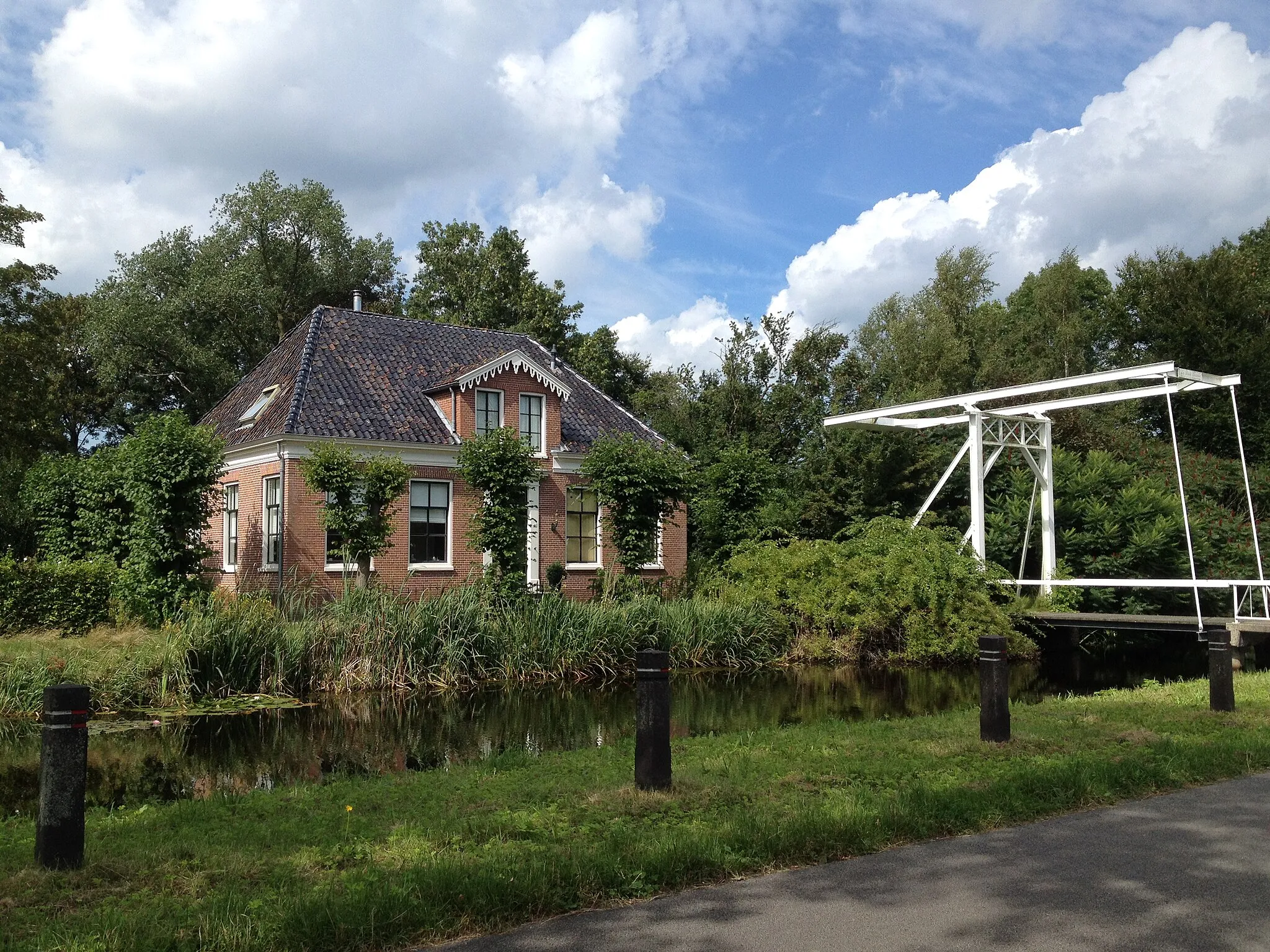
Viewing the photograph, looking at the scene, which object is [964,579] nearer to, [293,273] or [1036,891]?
[1036,891]

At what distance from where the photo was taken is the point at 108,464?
20625 mm

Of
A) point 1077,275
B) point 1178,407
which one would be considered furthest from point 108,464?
point 1077,275

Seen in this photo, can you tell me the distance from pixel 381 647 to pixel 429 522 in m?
8.92

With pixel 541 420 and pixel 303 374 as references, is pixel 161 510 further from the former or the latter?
pixel 541 420

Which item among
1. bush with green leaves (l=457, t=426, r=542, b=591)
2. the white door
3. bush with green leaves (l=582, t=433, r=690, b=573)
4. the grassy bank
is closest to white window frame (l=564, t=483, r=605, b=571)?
the white door

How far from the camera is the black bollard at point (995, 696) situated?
8.78 meters

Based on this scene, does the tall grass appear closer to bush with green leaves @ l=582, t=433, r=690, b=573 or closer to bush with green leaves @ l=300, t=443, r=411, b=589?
bush with green leaves @ l=300, t=443, r=411, b=589

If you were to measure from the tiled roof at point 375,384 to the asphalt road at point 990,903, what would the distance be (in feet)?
62.9

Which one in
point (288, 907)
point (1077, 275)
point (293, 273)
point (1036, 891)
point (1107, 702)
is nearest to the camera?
point (288, 907)

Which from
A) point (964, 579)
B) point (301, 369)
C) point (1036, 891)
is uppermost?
point (301, 369)

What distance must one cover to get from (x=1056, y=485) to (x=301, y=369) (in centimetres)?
1719

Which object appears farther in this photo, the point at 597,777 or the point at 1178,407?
the point at 1178,407

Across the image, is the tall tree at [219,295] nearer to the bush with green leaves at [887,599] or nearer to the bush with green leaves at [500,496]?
the bush with green leaves at [500,496]

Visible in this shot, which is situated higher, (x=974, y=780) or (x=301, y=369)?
(x=301, y=369)
